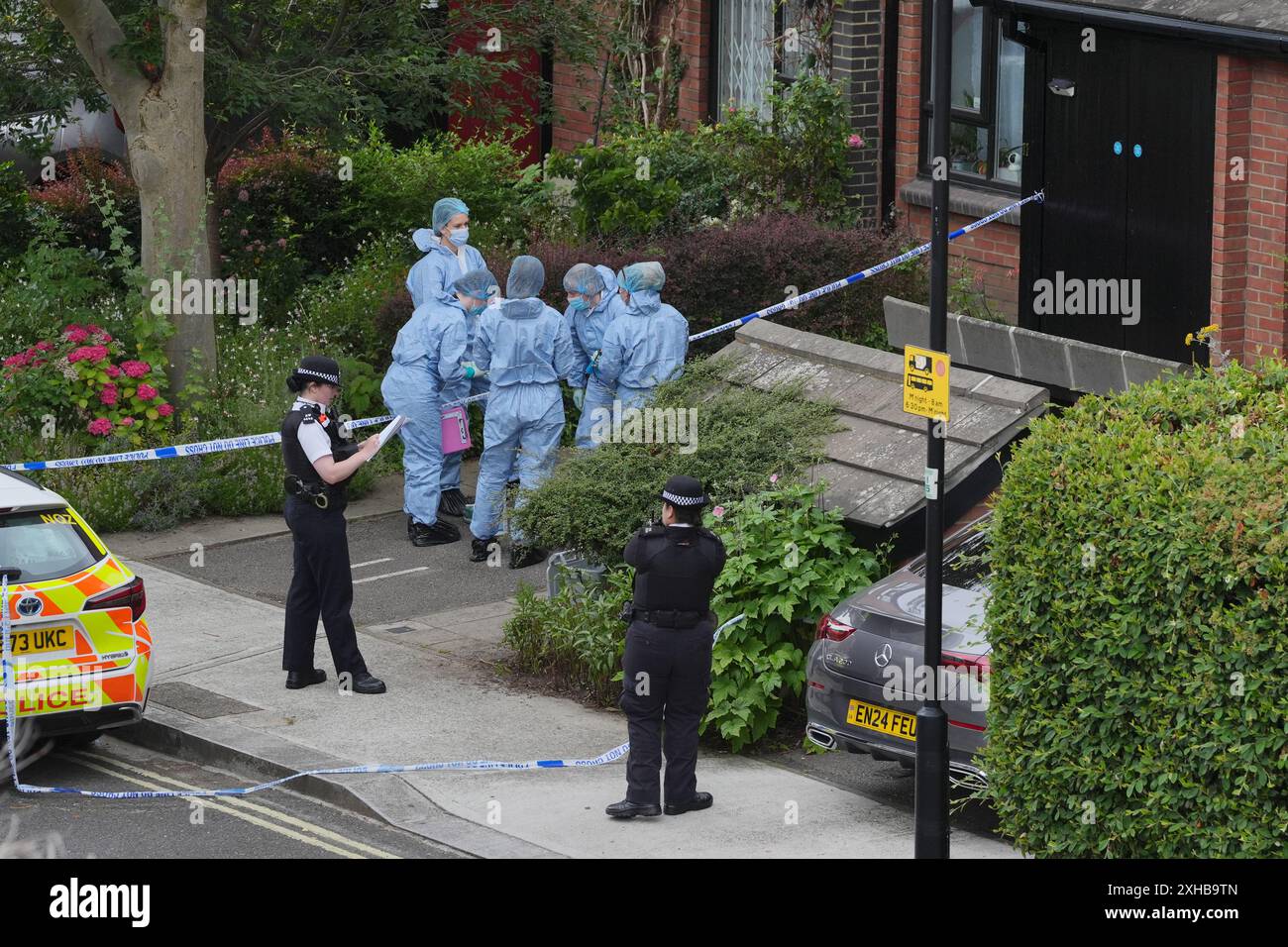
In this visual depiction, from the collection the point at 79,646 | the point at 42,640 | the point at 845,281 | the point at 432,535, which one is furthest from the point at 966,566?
the point at 845,281

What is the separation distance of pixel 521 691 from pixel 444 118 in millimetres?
15682

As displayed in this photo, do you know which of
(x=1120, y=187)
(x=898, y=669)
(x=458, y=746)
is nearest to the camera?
(x=898, y=669)

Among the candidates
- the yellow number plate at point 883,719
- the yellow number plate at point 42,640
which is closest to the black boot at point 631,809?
the yellow number plate at point 883,719

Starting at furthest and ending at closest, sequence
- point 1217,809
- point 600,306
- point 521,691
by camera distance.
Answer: point 600,306 → point 521,691 → point 1217,809

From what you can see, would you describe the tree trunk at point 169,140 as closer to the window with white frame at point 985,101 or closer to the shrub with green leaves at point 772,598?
the window with white frame at point 985,101

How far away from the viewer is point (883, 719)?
28.4 feet

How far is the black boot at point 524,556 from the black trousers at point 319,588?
2543 mm

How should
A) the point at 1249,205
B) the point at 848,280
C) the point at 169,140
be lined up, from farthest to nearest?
the point at 169,140
the point at 848,280
the point at 1249,205

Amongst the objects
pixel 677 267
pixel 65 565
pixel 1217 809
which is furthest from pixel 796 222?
pixel 1217 809

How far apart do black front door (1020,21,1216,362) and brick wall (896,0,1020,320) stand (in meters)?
1.17

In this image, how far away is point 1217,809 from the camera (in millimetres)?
6695

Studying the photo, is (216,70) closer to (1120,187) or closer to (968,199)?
(968,199)

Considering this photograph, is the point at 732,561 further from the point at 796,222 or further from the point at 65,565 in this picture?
the point at 796,222

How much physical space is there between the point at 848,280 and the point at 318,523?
5589 mm
